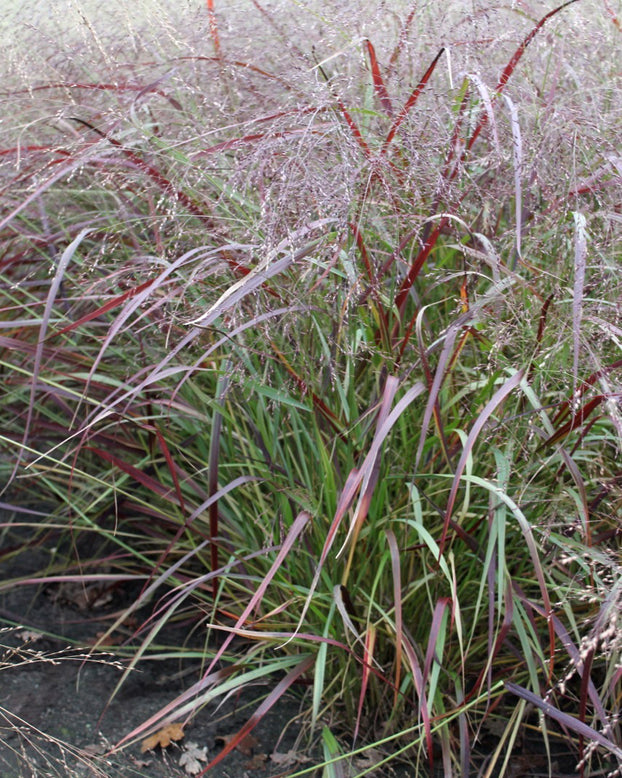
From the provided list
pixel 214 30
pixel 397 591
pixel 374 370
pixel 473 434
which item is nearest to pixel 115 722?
pixel 397 591

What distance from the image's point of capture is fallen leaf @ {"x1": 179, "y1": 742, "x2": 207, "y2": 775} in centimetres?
176

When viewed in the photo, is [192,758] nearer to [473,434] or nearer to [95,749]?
[95,749]

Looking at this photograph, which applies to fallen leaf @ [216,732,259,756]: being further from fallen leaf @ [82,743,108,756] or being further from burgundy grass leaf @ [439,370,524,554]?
burgundy grass leaf @ [439,370,524,554]

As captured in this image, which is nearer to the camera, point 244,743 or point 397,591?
point 397,591

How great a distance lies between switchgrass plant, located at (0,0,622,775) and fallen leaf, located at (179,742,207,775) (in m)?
0.11

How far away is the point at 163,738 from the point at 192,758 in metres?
0.08

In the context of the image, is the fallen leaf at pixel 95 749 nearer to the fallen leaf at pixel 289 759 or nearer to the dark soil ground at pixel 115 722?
the dark soil ground at pixel 115 722

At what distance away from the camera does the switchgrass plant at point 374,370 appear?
152cm

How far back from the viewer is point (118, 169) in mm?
1956

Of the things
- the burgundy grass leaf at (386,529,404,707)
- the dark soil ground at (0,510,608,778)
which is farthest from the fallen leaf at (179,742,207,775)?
the burgundy grass leaf at (386,529,404,707)

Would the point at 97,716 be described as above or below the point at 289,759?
above

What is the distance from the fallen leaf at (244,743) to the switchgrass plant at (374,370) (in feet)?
0.38

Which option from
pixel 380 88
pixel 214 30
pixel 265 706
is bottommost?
pixel 265 706

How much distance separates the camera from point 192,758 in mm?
1780
